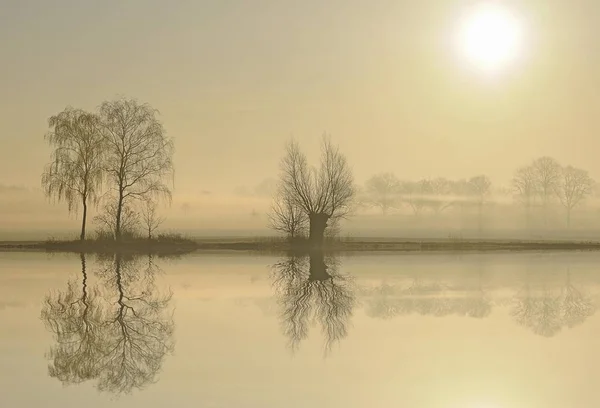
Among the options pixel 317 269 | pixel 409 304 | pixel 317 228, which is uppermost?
pixel 317 228

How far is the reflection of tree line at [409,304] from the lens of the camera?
15289 mm

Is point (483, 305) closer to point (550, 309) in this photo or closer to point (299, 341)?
point (550, 309)

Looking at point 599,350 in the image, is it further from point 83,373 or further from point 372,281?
point 372,281

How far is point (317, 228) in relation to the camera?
45.6m

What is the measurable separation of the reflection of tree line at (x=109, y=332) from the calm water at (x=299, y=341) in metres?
0.04

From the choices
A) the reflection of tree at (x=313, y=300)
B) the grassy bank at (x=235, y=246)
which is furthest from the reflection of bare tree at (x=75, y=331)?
the grassy bank at (x=235, y=246)

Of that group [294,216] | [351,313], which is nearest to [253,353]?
[351,313]

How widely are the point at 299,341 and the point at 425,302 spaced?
6.30 metres

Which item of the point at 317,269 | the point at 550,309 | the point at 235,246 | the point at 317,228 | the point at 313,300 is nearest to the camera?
the point at 550,309

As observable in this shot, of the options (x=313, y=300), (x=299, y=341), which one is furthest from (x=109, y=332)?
(x=313, y=300)

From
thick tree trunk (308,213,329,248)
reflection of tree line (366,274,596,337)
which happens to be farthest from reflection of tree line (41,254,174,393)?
thick tree trunk (308,213,329,248)

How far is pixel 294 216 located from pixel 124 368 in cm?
3447

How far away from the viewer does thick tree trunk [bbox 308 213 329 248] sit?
4538 cm

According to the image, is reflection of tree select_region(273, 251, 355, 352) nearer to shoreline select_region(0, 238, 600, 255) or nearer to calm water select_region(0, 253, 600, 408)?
calm water select_region(0, 253, 600, 408)
